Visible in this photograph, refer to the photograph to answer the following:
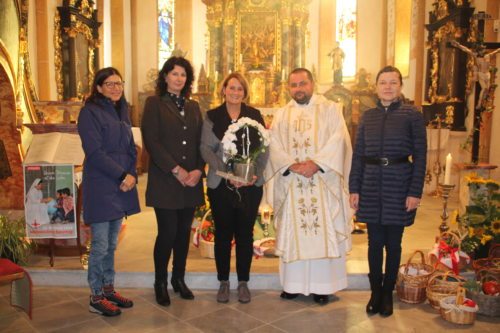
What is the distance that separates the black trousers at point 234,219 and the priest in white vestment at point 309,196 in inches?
9.9

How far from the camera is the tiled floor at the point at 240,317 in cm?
324

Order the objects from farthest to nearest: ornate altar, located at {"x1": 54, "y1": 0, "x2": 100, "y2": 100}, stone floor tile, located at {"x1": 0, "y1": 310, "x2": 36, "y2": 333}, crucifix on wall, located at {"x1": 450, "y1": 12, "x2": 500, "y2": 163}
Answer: ornate altar, located at {"x1": 54, "y1": 0, "x2": 100, "y2": 100} → crucifix on wall, located at {"x1": 450, "y1": 12, "x2": 500, "y2": 163} → stone floor tile, located at {"x1": 0, "y1": 310, "x2": 36, "y2": 333}

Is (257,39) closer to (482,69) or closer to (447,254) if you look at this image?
(482,69)

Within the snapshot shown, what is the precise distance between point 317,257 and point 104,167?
166 cm

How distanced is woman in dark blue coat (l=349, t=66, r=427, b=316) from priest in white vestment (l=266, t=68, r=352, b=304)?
24 cm

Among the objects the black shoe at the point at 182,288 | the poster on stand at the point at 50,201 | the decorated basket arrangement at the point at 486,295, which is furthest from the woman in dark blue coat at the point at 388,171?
the poster on stand at the point at 50,201

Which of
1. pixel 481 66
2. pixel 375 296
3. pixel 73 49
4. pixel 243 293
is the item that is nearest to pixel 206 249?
pixel 243 293

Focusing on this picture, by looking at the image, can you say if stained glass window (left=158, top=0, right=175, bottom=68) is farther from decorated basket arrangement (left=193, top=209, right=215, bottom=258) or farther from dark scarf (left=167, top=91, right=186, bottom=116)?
dark scarf (left=167, top=91, right=186, bottom=116)

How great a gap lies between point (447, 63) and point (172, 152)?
7.37m

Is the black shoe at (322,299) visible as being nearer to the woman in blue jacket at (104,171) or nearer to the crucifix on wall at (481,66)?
the woman in blue jacket at (104,171)

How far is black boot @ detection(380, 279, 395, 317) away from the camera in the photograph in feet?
11.3

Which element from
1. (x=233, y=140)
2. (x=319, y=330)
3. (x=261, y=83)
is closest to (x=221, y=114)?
(x=233, y=140)

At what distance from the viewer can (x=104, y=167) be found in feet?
10.6

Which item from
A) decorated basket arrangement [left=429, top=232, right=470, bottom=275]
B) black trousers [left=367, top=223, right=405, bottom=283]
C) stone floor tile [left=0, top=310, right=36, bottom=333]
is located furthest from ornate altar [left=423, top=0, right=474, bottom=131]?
stone floor tile [left=0, top=310, right=36, bottom=333]
